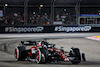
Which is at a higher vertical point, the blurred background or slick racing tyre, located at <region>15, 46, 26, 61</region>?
the blurred background

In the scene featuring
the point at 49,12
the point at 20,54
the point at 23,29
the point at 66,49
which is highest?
the point at 49,12

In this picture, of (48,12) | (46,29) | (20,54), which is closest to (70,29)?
(46,29)

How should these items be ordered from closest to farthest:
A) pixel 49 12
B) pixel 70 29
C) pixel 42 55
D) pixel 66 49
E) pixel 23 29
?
pixel 42 55
pixel 66 49
pixel 23 29
pixel 49 12
pixel 70 29

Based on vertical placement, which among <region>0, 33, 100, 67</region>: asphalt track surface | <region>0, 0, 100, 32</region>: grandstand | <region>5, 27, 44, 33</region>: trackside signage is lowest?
<region>0, 33, 100, 67</region>: asphalt track surface

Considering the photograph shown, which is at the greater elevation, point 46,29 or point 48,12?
point 48,12

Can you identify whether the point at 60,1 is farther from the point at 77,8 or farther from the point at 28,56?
the point at 28,56

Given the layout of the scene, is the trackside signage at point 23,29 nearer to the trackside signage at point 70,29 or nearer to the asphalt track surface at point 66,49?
the trackside signage at point 70,29

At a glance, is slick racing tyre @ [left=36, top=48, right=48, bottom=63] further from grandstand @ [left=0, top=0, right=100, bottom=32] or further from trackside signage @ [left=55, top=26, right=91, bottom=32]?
trackside signage @ [left=55, top=26, right=91, bottom=32]

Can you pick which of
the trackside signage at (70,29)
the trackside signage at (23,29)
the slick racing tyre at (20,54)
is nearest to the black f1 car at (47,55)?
the slick racing tyre at (20,54)

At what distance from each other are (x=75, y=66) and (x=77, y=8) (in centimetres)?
Result: 2615

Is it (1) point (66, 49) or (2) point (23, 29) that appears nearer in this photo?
(1) point (66, 49)

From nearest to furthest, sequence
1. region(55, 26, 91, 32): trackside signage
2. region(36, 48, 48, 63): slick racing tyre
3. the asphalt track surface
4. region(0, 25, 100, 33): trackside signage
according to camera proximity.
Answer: region(36, 48, 48, 63): slick racing tyre, the asphalt track surface, region(0, 25, 100, 33): trackside signage, region(55, 26, 91, 32): trackside signage

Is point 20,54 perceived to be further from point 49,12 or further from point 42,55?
point 49,12

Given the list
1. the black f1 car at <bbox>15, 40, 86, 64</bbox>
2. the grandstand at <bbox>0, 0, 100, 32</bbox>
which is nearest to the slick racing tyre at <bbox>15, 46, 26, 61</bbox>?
the black f1 car at <bbox>15, 40, 86, 64</bbox>
